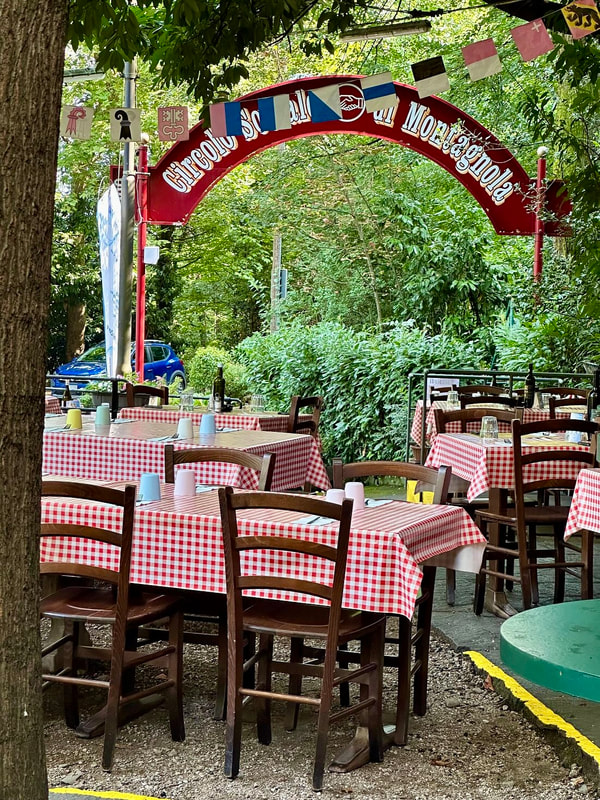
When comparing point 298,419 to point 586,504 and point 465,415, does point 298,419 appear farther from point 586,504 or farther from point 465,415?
point 586,504

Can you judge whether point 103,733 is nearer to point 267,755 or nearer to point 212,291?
point 267,755

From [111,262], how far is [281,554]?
10.4 m

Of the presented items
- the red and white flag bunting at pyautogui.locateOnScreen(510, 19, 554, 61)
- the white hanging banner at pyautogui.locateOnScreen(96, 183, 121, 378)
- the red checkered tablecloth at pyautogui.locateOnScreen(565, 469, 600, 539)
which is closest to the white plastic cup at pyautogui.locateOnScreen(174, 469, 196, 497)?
the red checkered tablecloth at pyautogui.locateOnScreen(565, 469, 600, 539)

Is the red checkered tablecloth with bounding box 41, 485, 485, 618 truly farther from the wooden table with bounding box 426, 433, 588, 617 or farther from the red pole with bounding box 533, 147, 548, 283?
the red pole with bounding box 533, 147, 548, 283

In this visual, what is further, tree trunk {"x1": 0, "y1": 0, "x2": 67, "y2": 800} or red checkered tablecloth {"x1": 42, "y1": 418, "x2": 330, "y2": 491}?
red checkered tablecloth {"x1": 42, "y1": 418, "x2": 330, "y2": 491}

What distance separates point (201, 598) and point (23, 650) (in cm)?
258

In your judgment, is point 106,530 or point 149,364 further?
point 149,364

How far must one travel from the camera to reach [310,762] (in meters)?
4.18

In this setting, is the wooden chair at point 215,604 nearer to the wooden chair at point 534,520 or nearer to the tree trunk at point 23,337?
the wooden chair at point 534,520

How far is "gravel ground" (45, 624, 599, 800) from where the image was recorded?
3930 millimetres

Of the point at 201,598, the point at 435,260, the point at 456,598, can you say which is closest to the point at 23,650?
the point at 201,598

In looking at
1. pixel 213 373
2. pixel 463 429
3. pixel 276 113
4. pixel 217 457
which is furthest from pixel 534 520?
pixel 213 373

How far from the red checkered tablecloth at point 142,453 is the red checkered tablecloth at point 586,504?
76.5 inches

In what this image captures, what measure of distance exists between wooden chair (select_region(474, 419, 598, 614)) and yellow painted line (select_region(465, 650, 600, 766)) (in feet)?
2.87
